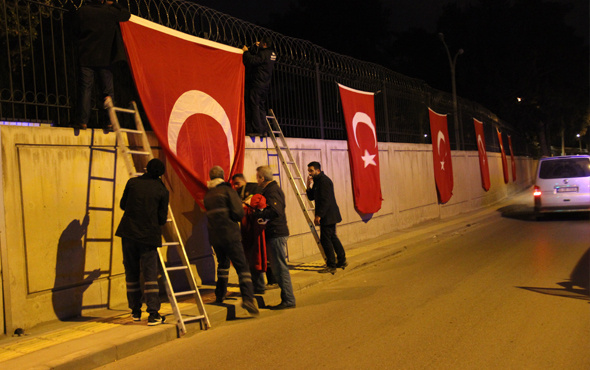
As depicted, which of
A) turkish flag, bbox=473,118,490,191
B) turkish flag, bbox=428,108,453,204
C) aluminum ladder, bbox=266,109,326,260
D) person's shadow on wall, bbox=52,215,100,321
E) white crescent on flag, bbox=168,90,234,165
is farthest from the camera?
turkish flag, bbox=473,118,490,191

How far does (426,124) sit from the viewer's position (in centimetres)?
1900

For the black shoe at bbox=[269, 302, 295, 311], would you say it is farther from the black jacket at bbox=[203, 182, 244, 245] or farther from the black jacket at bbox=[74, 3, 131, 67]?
the black jacket at bbox=[74, 3, 131, 67]

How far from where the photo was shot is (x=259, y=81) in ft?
33.0

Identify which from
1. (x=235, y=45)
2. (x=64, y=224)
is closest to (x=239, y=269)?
(x=64, y=224)

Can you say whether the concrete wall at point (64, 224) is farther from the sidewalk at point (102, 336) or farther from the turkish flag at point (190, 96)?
the turkish flag at point (190, 96)

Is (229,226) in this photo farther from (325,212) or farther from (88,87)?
(325,212)

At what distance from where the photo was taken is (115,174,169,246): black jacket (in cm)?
620

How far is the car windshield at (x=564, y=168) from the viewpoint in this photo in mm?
16203

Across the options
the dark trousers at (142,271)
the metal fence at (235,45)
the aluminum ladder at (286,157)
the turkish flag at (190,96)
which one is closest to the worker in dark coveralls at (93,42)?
the turkish flag at (190,96)

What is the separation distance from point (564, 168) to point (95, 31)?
14.5 metres

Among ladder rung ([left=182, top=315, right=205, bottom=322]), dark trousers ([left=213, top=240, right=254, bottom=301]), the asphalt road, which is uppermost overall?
dark trousers ([left=213, top=240, right=254, bottom=301])

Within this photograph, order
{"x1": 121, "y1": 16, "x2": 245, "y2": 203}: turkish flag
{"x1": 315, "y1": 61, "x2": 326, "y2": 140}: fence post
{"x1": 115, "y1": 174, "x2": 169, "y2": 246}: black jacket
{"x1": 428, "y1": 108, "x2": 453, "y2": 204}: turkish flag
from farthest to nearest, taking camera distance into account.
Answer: {"x1": 428, "y1": 108, "x2": 453, "y2": 204}: turkish flag
{"x1": 315, "y1": 61, "x2": 326, "y2": 140}: fence post
{"x1": 121, "y1": 16, "x2": 245, "y2": 203}: turkish flag
{"x1": 115, "y1": 174, "x2": 169, "y2": 246}: black jacket

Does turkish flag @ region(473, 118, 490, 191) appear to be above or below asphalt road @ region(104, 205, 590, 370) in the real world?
above

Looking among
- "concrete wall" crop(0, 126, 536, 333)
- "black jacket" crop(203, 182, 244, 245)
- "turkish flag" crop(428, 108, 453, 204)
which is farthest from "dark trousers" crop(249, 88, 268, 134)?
"turkish flag" crop(428, 108, 453, 204)
